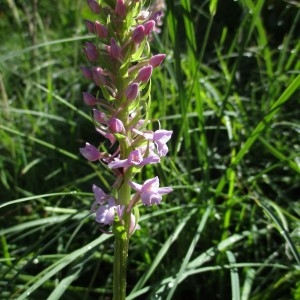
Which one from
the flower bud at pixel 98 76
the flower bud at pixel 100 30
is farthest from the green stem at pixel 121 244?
the flower bud at pixel 100 30

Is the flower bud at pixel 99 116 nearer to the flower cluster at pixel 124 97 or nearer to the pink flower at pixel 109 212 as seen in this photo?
the flower cluster at pixel 124 97

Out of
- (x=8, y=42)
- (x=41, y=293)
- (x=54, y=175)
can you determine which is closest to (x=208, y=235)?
(x=41, y=293)

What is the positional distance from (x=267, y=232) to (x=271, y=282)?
207mm

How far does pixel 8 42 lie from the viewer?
4.23 m

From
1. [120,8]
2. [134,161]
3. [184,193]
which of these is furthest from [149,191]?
[184,193]

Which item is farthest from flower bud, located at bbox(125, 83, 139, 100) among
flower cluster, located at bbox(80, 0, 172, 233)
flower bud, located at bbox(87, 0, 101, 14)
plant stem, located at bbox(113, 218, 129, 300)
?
plant stem, located at bbox(113, 218, 129, 300)

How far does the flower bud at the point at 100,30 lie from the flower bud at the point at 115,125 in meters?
0.21

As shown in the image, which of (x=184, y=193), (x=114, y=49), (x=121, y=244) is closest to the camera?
(x=114, y=49)

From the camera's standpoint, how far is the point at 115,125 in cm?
124

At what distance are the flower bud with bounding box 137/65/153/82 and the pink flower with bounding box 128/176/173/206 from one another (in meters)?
0.25

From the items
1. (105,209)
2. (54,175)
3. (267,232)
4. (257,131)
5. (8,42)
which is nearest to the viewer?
(105,209)

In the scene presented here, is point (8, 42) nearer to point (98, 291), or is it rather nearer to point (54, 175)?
point (54, 175)

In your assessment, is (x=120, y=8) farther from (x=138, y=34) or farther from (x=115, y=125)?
(x=115, y=125)

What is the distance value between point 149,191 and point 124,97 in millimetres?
239
